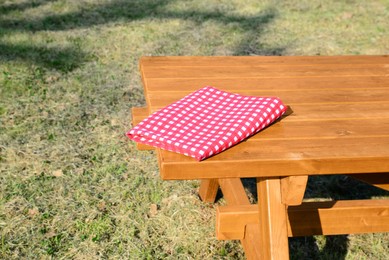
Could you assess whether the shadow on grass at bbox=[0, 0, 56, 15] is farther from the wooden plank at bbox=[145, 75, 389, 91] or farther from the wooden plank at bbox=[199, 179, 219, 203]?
the wooden plank at bbox=[145, 75, 389, 91]

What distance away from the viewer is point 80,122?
433 centimetres

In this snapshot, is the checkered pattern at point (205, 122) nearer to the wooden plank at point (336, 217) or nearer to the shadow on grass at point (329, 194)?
the wooden plank at point (336, 217)

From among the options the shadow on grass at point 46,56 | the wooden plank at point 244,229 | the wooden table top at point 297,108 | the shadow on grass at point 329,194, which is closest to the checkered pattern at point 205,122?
the wooden table top at point 297,108

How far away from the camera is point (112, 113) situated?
4527 millimetres

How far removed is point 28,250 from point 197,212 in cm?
95

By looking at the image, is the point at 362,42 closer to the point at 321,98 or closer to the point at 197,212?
the point at 197,212

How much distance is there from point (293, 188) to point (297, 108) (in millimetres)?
399

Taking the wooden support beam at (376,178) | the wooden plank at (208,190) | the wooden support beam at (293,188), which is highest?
the wooden support beam at (293,188)

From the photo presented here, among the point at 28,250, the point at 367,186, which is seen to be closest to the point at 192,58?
the point at 28,250

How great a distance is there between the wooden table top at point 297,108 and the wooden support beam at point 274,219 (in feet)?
0.68

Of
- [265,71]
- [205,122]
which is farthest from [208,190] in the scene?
[205,122]

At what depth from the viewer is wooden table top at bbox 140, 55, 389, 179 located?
1910 millimetres

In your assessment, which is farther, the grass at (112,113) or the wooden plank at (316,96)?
the grass at (112,113)

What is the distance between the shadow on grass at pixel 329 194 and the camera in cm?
A: 305
